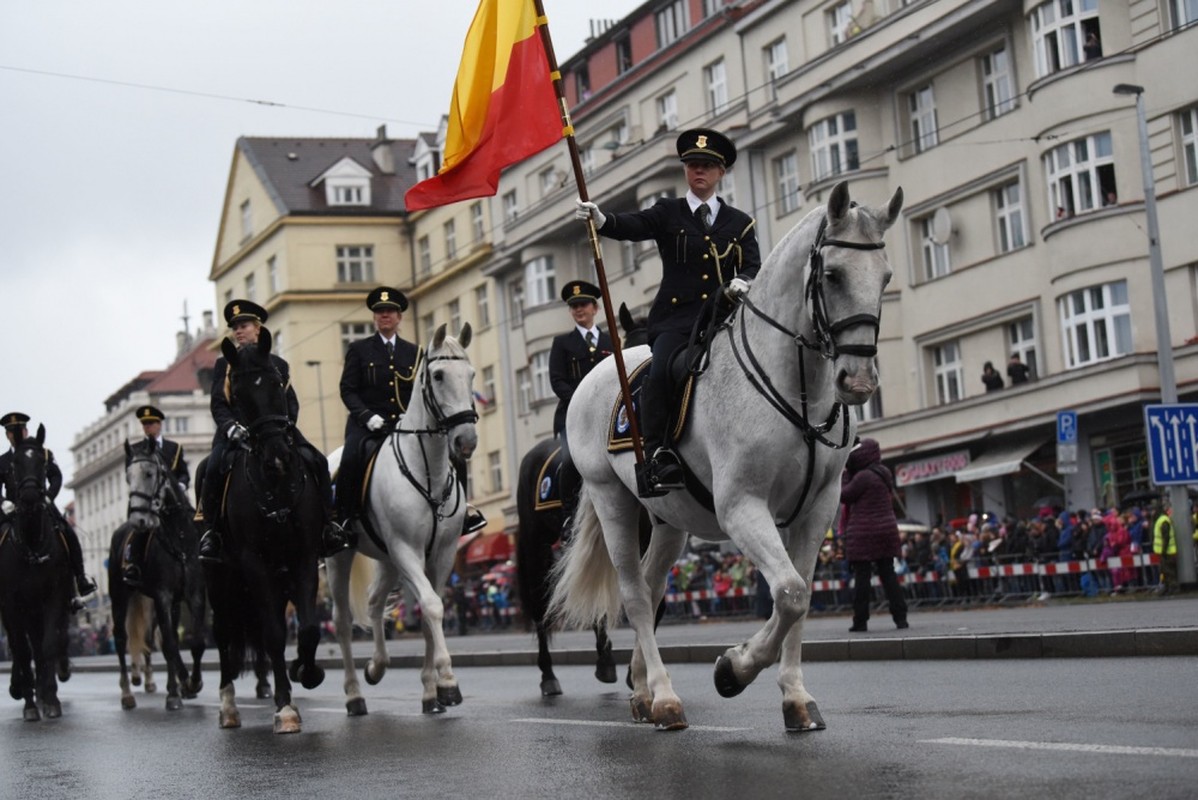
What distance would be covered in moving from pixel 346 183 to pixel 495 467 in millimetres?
21124

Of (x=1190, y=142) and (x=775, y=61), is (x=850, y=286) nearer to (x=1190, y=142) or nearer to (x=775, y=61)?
(x=1190, y=142)

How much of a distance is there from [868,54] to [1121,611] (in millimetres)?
26526

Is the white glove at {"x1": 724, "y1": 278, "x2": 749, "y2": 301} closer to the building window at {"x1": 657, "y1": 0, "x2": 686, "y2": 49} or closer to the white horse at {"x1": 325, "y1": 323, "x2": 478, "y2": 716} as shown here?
the white horse at {"x1": 325, "y1": 323, "x2": 478, "y2": 716}

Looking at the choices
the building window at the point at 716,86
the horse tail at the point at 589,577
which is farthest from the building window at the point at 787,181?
the horse tail at the point at 589,577

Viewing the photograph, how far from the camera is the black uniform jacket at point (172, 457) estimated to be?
63.7 ft

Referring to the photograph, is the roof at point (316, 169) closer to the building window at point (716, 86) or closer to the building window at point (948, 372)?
the building window at point (716, 86)

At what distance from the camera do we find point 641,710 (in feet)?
35.5

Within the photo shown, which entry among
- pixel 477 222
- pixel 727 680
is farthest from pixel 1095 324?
pixel 477 222

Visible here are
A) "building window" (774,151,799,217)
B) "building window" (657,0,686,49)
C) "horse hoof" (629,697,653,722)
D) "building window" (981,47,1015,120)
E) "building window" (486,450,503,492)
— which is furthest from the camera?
"building window" (486,450,503,492)

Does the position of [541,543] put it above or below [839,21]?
below

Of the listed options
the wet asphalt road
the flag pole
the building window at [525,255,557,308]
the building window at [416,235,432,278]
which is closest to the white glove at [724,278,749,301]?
the flag pole

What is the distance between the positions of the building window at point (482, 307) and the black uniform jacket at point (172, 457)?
54514 millimetres

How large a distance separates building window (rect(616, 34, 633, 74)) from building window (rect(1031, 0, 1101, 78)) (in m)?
22.7

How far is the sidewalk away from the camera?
14.6 metres
